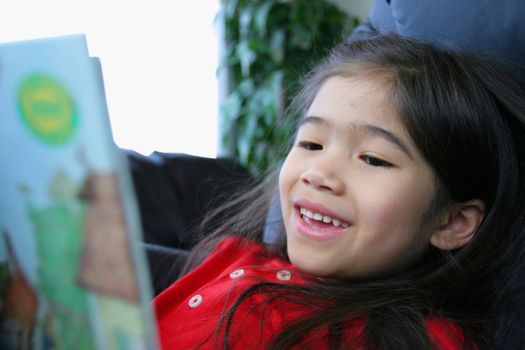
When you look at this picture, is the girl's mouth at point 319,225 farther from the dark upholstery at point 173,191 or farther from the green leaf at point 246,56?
the green leaf at point 246,56

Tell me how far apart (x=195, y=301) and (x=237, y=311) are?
0.31ft

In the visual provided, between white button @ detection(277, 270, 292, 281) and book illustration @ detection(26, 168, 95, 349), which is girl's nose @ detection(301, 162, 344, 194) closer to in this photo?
white button @ detection(277, 270, 292, 281)

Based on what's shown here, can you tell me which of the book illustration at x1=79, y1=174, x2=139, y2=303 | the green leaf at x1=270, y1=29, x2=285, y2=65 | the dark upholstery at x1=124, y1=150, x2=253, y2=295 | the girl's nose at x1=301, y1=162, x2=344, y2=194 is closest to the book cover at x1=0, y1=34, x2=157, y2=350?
the book illustration at x1=79, y1=174, x2=139, y2=303

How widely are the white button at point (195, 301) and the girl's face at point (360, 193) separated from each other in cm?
15

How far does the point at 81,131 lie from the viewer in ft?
1.09

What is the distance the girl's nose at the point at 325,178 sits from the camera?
2.62 feet

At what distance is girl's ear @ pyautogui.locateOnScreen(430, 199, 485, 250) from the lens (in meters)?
0.88

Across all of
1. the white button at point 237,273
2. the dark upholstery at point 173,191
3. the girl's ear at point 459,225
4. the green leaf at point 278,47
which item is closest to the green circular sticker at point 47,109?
the white button at point 237,273

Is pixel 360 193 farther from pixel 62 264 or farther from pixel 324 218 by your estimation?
pixel 62 264

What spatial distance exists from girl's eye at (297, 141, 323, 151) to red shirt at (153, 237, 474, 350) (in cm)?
19

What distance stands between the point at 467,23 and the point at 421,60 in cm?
14

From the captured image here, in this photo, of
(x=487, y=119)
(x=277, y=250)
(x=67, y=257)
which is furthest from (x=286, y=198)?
(x=67, y=257)

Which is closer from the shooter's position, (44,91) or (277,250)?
(44,91)

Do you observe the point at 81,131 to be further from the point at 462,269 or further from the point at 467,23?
the point at 467,23
